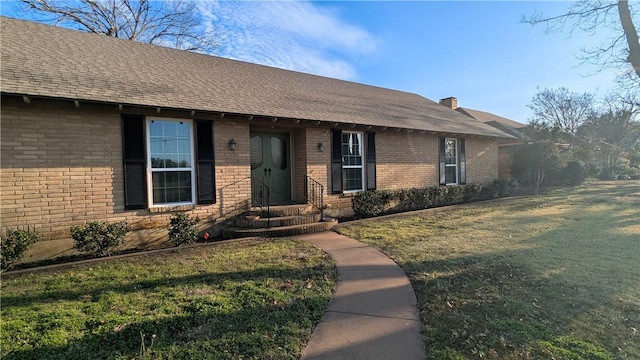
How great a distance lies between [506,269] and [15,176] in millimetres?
8945

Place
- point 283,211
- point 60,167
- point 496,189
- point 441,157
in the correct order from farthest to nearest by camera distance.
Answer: point 496,189
point 441,157
point 283,211
point 60,167

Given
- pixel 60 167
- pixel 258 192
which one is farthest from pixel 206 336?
pixel 258 192

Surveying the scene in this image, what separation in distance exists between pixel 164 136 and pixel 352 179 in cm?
614

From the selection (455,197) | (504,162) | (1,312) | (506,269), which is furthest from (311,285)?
(504,162)

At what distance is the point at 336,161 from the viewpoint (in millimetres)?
10781

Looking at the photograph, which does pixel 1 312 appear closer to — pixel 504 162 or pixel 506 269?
pixel 506 269

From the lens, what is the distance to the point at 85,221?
22.1 feet

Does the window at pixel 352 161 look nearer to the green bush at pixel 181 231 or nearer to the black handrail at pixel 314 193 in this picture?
the black handrail at pixel 314 193

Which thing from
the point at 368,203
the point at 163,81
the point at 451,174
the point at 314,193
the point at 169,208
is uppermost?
the point at 163,81

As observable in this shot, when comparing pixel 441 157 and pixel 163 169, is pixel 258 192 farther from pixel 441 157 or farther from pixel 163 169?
pixel 441 157

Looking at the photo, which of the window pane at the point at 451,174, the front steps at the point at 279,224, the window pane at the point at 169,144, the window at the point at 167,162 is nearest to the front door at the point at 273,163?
the front steps at the point at 279,224

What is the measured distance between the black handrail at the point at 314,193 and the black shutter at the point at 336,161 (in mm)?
583

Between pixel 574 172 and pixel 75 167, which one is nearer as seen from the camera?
pixel 75 167

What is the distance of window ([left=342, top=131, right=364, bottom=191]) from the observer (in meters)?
11.1
